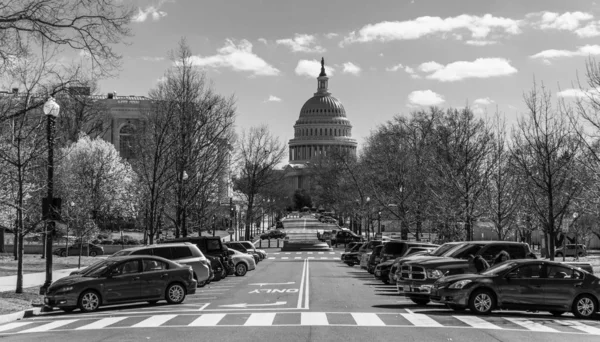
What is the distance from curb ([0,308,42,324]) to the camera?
682 inches

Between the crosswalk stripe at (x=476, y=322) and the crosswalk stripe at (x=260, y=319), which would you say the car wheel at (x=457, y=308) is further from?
the crosswalk stripe at (x=260, y=319)

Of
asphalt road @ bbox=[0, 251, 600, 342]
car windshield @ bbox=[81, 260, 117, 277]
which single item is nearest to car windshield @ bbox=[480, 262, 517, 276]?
asphalt road @ bbox=[0, 251, 600, 342]

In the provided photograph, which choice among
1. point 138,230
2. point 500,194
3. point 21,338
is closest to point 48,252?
point 21,338

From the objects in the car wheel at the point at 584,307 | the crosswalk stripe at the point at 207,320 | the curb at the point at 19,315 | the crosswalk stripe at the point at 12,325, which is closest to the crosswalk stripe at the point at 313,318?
the crosswalk stripe at the point at 207,320

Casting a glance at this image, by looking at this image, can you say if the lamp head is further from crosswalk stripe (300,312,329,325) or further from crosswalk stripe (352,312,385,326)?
crosswalk stripe (352,312,385,326)

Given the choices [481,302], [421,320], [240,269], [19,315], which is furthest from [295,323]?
[240,269]

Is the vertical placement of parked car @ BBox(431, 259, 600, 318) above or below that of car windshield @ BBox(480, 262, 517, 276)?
below

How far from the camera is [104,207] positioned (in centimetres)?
6444

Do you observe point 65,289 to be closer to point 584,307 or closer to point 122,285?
point 122,285

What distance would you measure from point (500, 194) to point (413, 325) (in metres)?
24.3

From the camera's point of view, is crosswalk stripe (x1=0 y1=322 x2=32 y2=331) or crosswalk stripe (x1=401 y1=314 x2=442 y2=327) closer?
crosswalk stripe (x1=401 y1=314 x2=442 y2=327)

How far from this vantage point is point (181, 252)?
25.2m

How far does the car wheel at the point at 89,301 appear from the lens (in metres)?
18.8

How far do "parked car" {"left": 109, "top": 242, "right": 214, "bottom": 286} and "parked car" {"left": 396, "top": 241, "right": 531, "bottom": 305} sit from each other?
7450mm
